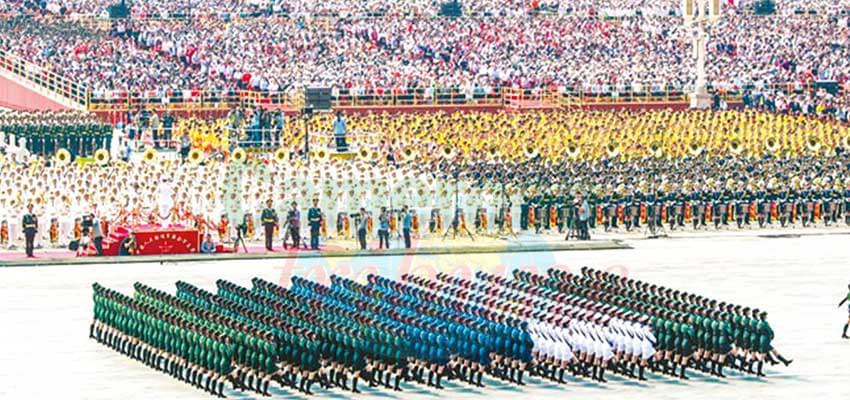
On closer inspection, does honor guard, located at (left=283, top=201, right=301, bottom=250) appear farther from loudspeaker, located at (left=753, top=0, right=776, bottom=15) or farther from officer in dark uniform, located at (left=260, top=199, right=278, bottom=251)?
loudspeaker, located at (left=753, top=0, right=776, bottom=15)

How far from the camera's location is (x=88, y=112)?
81750 mm

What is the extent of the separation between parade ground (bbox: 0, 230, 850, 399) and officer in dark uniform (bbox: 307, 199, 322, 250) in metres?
1.10

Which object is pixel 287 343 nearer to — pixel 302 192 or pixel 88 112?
pixel 302 192

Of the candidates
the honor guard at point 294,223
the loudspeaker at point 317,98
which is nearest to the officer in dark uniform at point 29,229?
the honor guard at point 294,223

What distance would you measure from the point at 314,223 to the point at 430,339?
17.7 meters

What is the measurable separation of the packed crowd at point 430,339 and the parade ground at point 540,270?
1.06 ft

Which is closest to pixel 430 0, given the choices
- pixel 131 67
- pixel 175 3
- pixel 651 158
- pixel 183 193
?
pixel 175 3

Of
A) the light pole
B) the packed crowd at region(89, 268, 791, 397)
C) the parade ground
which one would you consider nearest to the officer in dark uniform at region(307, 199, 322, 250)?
the parade ground

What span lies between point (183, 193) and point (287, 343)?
20.5 meters

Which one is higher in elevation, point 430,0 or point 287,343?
point 430,0

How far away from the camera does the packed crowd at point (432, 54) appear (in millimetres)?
87688

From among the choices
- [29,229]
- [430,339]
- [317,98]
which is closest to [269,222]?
[29,229]

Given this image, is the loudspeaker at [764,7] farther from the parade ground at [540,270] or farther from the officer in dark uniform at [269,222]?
the officer in dark uniform at [269,222]

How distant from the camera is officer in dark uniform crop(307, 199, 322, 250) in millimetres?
58344
